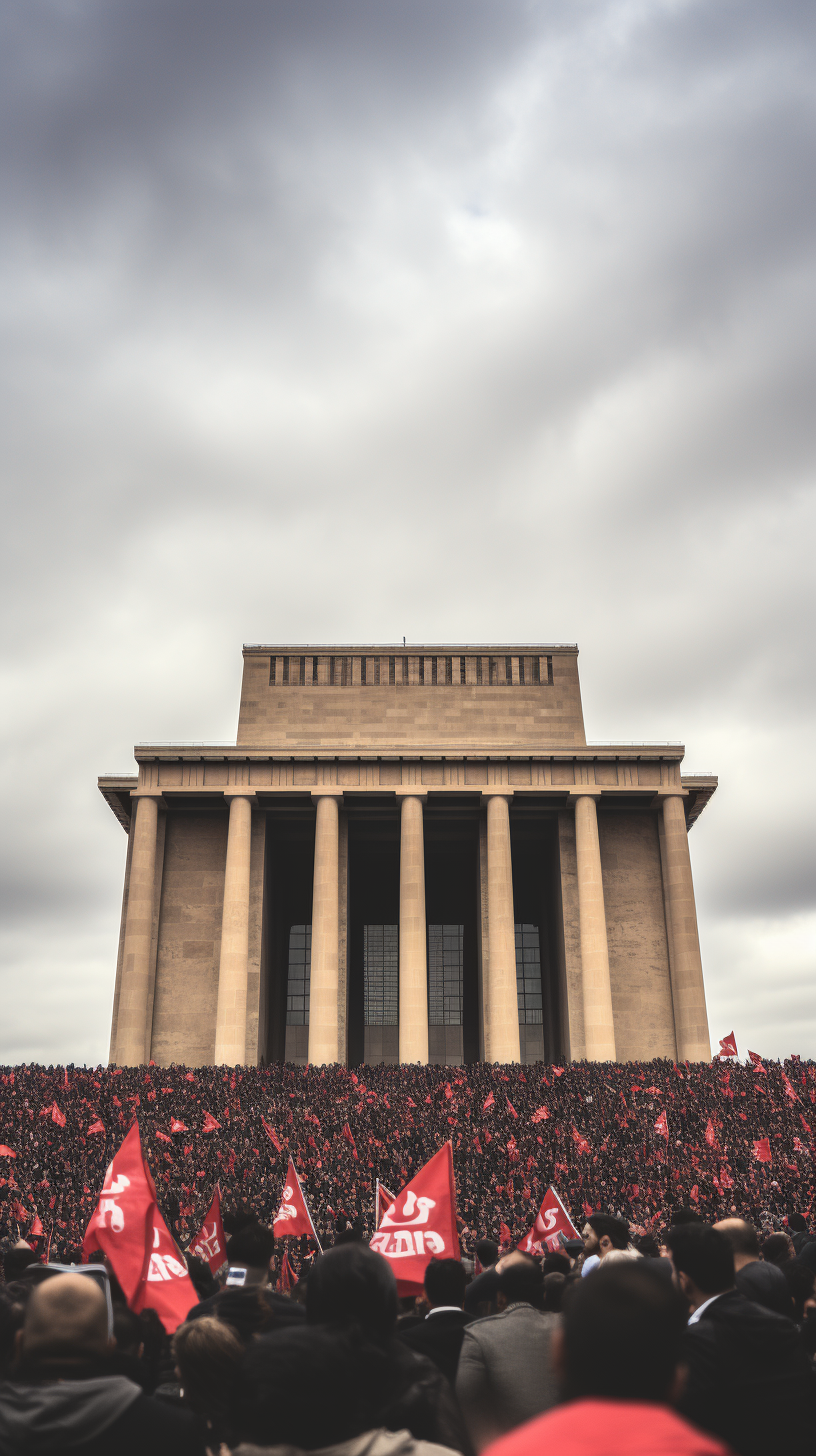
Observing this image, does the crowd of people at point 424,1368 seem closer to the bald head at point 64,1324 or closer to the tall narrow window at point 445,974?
the bald head at point 64,1324

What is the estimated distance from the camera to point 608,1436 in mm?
2441

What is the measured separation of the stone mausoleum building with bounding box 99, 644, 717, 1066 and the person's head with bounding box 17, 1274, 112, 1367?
41926 mm

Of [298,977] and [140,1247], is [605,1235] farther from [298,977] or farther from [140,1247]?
[298,977]

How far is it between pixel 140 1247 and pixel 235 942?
37.3 m

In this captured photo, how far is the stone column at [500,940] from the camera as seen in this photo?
4494 centimetres

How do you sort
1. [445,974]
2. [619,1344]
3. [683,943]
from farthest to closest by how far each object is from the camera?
[445,974] < [683,943] < [619,1344]

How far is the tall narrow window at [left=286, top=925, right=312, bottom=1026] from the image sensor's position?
181 ft

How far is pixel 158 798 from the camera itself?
160 feet

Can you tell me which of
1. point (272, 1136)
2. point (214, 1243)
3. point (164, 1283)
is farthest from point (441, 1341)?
point (272, 1136)

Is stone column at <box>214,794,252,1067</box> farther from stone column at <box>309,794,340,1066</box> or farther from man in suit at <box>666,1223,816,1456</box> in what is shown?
man in suit at <box>666,1223,816,1456</box>

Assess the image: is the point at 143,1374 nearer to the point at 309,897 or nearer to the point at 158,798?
the point at 158,798

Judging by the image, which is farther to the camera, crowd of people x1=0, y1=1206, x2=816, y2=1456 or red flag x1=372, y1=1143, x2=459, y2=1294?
red flag x1=372, y1=1143, x2=459, y2=1294

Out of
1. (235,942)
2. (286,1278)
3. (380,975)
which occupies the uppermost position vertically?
(380,975)

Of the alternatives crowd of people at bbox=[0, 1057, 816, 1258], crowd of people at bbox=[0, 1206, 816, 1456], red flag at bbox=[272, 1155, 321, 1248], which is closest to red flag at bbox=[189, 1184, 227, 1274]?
red flag at bbox=[272, 1155, 321, 1248]
